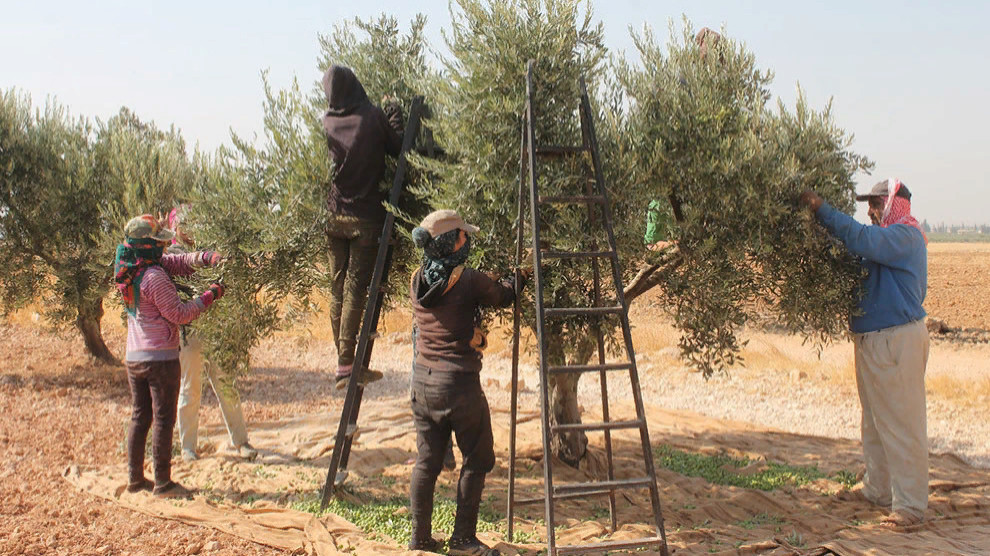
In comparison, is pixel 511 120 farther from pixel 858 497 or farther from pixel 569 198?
pixel 858 497

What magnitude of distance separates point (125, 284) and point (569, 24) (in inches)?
196

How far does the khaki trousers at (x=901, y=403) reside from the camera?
306 inches

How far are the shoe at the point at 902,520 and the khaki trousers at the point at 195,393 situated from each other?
7.01 m

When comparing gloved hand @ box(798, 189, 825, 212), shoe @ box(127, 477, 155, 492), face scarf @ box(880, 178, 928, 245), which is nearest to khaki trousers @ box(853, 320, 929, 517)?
face scarf @ box(880, 178, 928, 245)

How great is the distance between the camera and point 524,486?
9078mm

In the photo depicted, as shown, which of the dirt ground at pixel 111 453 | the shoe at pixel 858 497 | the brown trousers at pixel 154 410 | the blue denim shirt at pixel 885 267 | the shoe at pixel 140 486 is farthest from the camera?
the shoe at pixel 858 497

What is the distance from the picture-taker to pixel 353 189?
8023mm

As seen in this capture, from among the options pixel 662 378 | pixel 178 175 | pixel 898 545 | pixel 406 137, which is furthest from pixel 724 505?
pixel 178 175

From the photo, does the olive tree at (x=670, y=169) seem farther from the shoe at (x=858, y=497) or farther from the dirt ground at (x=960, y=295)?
the dirt ground at (x=960, y=295)

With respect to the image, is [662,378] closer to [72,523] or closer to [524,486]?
[524,486]

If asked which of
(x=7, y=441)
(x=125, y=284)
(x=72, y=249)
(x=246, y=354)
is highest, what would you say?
(x=72, y=249)

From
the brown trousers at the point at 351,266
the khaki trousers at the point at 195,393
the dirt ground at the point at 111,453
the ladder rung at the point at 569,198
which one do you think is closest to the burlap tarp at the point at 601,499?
the dirt ground at the point at 111,453

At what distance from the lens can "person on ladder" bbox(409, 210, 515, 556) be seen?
239 inches

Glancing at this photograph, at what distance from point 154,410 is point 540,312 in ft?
14.1
